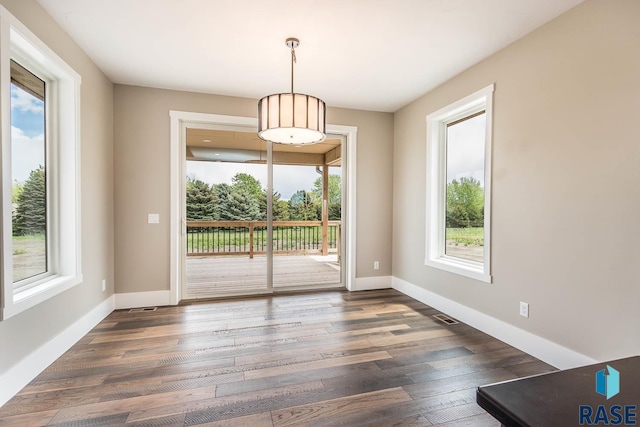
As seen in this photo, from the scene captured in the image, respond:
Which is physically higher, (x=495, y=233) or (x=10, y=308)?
(x=495, y=233)

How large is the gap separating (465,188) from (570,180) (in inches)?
49.4

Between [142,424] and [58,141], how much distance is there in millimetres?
2403

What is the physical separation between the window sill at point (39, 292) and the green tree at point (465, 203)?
387 cm

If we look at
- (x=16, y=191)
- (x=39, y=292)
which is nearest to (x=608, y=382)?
(x=39, y=292)

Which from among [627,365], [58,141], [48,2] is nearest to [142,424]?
[627,365]

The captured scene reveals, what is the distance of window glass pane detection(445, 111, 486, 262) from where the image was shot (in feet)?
11.0

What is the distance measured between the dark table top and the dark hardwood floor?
1.26 metres

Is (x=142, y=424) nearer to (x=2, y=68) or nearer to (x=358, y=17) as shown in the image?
(x=2, y=68)

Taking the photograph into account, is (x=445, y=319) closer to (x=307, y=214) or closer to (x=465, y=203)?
(x=465, y=203)

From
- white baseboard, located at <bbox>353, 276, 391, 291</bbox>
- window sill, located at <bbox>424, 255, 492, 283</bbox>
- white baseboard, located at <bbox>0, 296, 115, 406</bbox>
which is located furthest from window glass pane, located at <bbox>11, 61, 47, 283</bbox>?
window sill, located at <bbox>424, 255, 492, 283</bbox>

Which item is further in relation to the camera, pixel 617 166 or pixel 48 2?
pixel 48 2

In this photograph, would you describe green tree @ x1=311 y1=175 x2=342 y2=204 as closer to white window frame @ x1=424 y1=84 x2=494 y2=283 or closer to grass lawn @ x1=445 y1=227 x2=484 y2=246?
white window frame @ x1=424 y1=84 x2=494 y2=283

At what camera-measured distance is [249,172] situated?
438cm

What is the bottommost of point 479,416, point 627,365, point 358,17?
point 479,416
